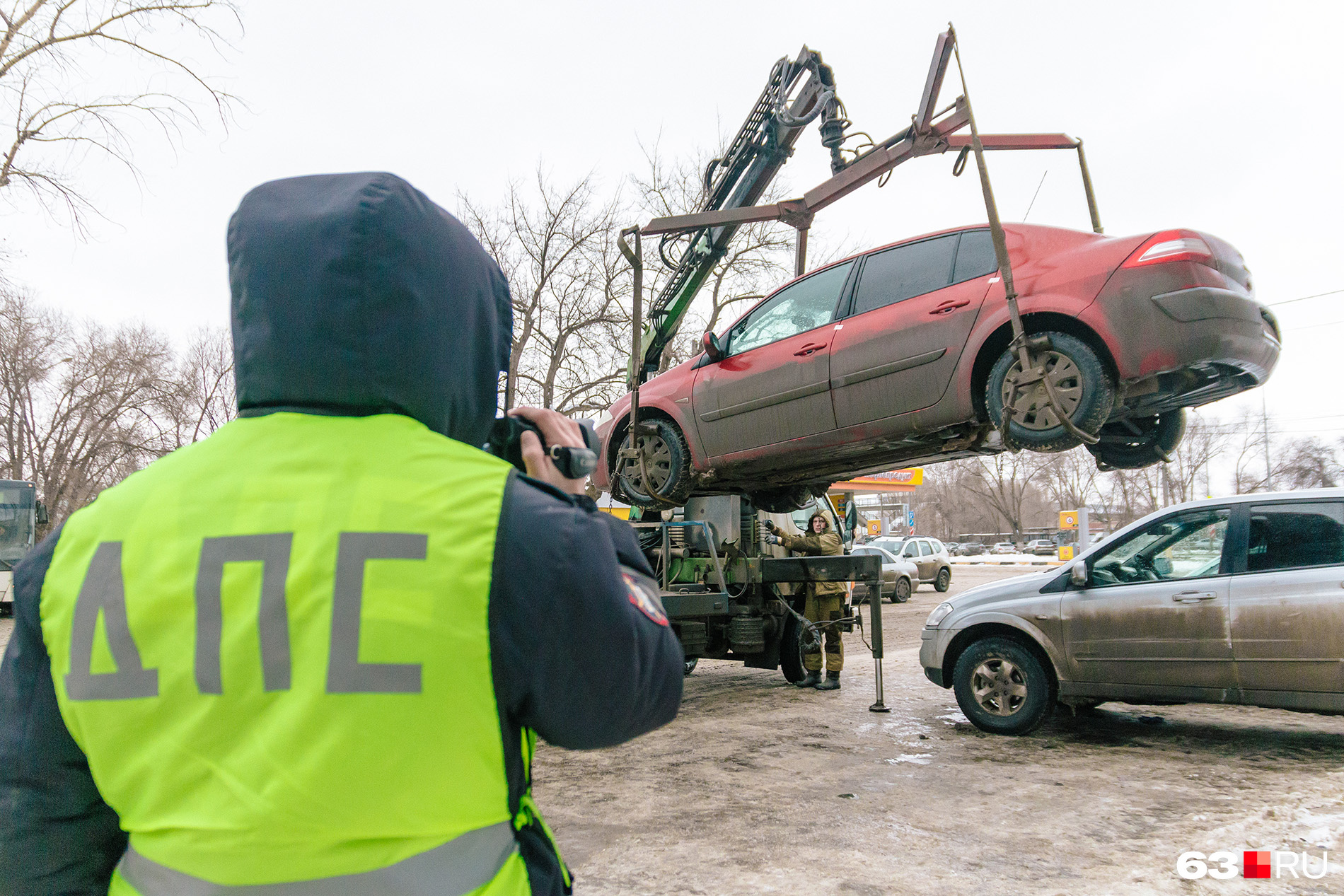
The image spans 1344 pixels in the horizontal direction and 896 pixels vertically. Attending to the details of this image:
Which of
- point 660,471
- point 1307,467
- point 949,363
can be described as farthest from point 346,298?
point 1307,467

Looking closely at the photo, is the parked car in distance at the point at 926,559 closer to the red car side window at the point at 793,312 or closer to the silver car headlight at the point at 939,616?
the silver car headlight at the point at 939,616

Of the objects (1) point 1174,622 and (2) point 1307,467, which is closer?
(1) point 1174,622

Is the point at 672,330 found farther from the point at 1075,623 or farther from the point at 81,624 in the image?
the point at 81,624

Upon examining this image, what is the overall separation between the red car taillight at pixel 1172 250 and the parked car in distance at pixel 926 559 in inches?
686

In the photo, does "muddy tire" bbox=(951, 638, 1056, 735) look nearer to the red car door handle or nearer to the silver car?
the silver car

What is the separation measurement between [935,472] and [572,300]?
61.4 metres

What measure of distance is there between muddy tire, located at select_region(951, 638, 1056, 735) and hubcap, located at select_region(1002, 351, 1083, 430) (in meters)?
2.28

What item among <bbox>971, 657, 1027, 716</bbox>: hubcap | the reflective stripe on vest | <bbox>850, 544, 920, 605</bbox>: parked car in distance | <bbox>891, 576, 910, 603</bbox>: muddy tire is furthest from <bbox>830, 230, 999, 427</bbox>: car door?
<bbox>891, 576, 910, 603</bbox>: muddy tire

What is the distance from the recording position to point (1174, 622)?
5.48 meters

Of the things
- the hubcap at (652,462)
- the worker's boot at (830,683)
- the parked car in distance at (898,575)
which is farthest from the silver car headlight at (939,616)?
the parked car in distance at (898,575)

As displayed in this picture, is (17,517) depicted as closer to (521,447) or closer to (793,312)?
(793,312)

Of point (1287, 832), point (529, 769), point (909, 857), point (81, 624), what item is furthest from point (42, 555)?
point (1287, 832)

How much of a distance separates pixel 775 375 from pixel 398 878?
4882mm

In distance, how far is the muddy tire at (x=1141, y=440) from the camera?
4887mm
